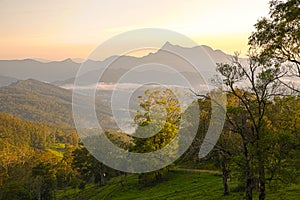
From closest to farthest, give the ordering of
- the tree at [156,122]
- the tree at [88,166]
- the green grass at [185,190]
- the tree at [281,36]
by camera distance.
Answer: the tree at [281,36] < the green grass at [185,190] < the tree at [156,122] < the tree at [88,166]

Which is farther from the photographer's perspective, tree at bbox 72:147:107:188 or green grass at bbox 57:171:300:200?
tree at bbox 72:147:107:188

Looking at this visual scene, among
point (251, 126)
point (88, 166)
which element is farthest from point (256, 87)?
point (88, 166)

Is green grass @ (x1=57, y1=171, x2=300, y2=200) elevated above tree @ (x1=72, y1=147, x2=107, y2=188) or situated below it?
below

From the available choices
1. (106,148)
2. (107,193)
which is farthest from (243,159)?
(106,148)

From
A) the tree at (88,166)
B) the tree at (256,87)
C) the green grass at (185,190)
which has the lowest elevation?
the green grass at (185,190)

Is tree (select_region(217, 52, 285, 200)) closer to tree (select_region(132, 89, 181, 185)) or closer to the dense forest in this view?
the dense forest

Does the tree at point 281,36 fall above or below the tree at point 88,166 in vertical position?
above

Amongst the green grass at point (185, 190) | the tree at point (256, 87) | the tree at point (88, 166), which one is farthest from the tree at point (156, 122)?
the tree at point (256, 87)

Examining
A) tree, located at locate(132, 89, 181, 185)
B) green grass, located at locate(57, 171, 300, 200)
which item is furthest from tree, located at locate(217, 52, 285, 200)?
tree, located at locate(132, 89, 181, 185)

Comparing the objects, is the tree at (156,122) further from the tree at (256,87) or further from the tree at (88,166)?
the tree at (256,87)

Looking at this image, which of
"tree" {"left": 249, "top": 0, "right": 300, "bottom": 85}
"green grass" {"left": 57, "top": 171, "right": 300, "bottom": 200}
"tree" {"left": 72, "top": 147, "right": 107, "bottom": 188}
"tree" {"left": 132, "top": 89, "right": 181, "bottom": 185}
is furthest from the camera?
"tree" {"left": 72, "top": 147, "right": 107, "bottom": 188}

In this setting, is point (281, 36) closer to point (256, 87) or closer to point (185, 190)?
point (256, 87)

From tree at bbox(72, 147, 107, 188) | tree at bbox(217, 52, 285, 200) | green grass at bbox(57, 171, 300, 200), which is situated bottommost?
green grass at bbox(57, 171, 300, 200)

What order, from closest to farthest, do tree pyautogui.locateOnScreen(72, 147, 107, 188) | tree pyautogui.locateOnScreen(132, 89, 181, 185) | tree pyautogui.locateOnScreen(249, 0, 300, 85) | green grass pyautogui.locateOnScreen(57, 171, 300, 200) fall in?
1. tree pyautogui.locateOnScreen(249, 0, 300, 85)
2. green grass pyautogui.locateOnScreen(57, 171, 300, 200)
3. tree pyautogui.locateOnScreen(132, 89, 181, 185)
4. tree pyautogui.locateOnScreen(72, 147, 107, 188)
